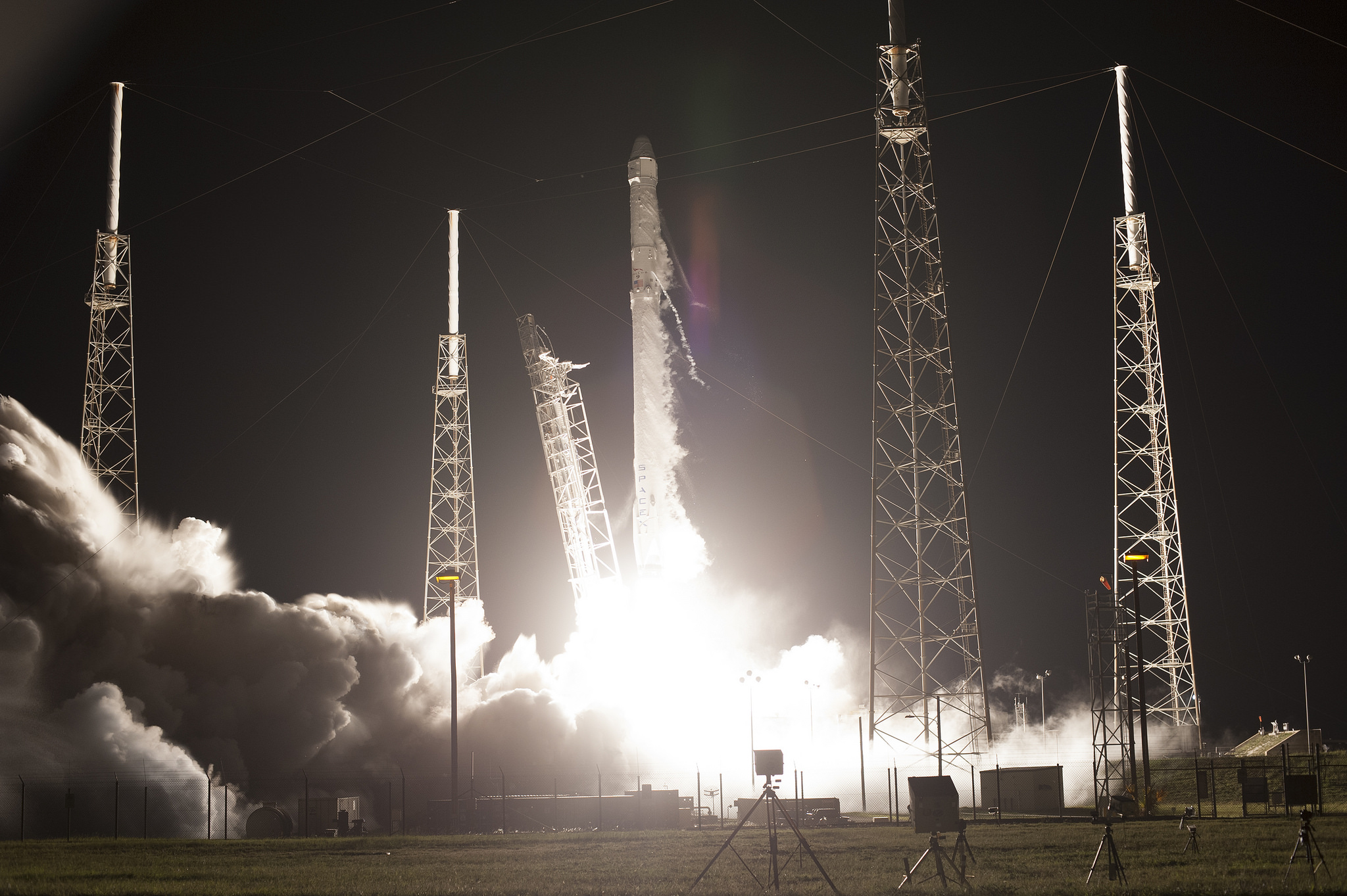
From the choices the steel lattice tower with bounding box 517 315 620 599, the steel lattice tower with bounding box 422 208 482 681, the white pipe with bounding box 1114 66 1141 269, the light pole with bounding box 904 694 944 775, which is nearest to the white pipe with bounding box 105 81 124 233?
the steel lattice tower with bounding box 422 208 482 681

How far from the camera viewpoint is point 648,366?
67.1 metres

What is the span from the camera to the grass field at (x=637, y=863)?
20562 millimetres

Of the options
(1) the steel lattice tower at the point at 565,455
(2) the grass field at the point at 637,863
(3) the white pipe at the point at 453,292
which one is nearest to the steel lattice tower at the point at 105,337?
(3) the white pipe at the point at 453,292

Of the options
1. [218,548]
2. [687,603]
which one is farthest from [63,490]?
[687,603]

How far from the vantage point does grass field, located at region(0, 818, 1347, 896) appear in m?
20.6

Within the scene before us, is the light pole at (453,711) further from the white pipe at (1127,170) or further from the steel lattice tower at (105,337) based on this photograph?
the white pipe at (1127,170)

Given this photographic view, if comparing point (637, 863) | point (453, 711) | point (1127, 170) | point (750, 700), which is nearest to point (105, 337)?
point (453, 711)

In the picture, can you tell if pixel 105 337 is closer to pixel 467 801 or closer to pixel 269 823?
pixel 269 823

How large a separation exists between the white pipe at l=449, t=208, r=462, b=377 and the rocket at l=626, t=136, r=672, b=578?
30.9 ft

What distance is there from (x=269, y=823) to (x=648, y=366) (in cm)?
3205

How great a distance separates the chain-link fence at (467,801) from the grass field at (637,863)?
4.82 m

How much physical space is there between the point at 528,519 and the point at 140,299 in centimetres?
2950

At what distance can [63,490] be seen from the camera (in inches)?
1945

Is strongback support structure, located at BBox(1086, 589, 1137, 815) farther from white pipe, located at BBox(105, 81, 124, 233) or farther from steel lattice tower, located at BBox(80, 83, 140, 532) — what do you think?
white pipe, located at BBox(105, 81, 124, 233)
